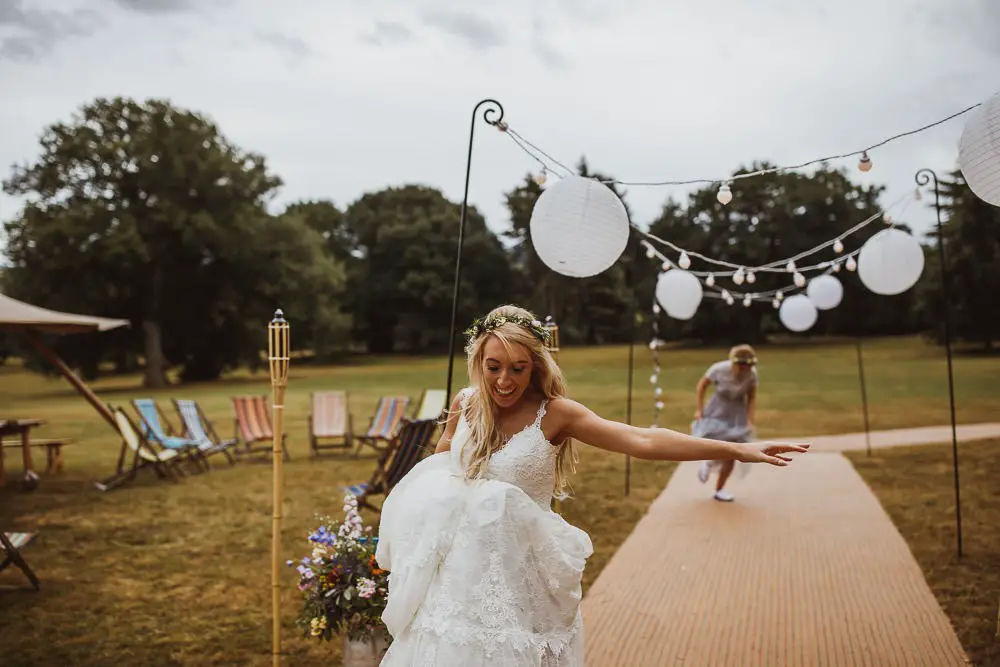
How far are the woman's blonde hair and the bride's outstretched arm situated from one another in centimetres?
10

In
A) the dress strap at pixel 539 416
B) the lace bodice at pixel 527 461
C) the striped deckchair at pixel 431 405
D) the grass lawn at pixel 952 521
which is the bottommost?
the grass lawn at pixel 952 521

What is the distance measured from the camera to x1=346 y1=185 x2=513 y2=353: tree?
128ft

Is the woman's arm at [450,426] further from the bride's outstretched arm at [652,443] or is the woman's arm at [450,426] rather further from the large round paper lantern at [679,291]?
the large round paper lantern at [679,291]

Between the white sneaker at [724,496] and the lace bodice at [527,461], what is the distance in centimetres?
569

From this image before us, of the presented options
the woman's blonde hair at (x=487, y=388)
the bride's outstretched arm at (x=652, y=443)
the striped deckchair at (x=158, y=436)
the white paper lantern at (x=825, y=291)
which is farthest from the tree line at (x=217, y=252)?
the bride's outstretched arm at (x=652, y=443)

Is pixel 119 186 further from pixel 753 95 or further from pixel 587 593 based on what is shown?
pixel 587 593

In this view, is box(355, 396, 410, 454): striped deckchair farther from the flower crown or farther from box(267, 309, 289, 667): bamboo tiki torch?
the flower crown

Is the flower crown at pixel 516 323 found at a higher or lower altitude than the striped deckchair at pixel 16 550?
higher

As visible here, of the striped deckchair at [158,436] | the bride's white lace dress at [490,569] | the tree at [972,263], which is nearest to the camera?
the bride's white lace dress at [490,569]

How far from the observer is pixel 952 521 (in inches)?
268

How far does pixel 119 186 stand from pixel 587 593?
1058 inches

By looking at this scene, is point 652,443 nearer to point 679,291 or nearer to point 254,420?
point 679,291

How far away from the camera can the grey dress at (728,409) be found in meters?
7.49

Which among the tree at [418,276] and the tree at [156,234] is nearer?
the tree at [156,234]
